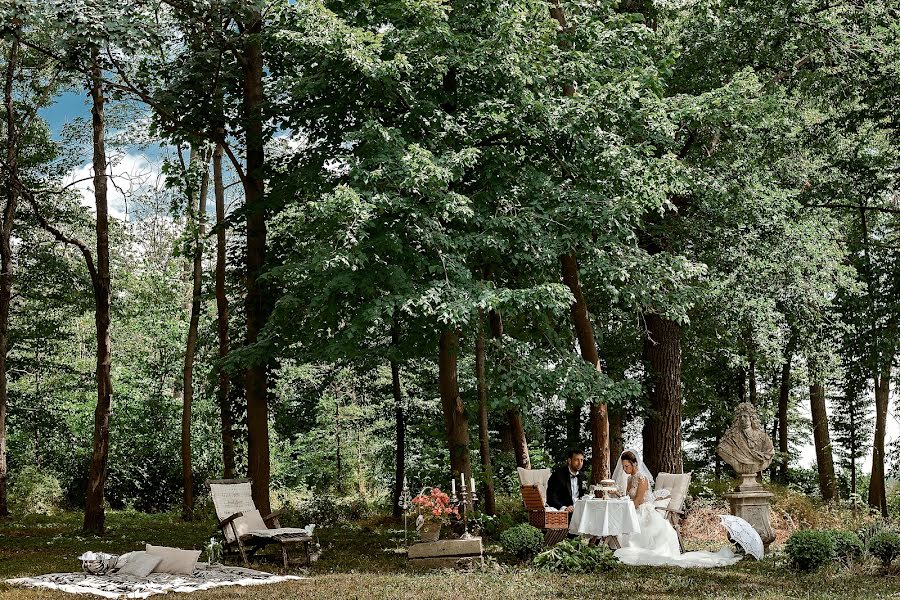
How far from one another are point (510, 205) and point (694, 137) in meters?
4.34

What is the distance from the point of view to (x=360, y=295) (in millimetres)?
11492

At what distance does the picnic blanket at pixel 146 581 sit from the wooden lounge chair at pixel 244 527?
27.8 inches

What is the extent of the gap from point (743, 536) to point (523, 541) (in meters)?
2.58

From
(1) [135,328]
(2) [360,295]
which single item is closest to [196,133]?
(2) [360,295]

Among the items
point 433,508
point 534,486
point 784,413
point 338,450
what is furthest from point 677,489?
point 338,450

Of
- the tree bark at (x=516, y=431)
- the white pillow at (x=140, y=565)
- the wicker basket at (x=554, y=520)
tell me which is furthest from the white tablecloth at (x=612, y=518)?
the white pillow at (x=140, y=565)

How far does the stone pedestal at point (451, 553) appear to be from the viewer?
918cm

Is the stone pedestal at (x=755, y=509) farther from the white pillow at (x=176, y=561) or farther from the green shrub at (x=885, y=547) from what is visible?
the white pillow at (x=176, y=561)

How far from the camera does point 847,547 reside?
8.88 m

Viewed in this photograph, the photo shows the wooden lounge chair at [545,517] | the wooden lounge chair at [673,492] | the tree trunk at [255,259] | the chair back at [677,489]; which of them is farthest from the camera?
the tree trunk at [255,259]

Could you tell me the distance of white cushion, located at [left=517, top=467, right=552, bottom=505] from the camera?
11758mm

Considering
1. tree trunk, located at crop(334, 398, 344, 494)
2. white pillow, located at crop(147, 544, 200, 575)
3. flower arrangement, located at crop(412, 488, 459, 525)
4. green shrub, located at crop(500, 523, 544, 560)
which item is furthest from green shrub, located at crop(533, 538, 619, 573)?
tree trunk, located at crop(334, 398, 344, 494)

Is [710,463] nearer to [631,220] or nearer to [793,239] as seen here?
[793,239]

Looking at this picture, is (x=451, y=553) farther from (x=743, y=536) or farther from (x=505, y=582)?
(x=743, y=536)
